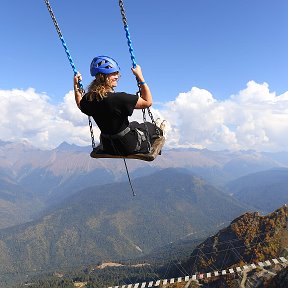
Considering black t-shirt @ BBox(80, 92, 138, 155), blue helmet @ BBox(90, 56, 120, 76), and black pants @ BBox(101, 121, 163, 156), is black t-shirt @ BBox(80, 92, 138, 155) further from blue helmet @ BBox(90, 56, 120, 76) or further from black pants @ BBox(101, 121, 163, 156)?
blue helmet @ BBox(90, 56, 120, 76)

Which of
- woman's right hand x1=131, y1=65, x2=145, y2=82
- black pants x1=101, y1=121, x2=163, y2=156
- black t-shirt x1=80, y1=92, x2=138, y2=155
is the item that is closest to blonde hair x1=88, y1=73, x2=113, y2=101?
black t-shirt x1=80, y1=92, x2=138, y2=155

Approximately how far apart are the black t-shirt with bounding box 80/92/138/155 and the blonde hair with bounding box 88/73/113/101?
4.2 inches

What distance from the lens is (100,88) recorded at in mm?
8938

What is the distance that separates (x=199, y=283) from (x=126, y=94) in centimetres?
13784

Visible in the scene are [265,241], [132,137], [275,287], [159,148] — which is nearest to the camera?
[132,137]

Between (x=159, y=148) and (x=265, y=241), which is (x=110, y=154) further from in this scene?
(x=265, y=241)

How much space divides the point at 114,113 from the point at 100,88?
0.76 meters

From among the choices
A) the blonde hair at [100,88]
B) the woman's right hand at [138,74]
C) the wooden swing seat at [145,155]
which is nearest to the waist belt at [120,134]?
the wooden swing seat at [145,155]

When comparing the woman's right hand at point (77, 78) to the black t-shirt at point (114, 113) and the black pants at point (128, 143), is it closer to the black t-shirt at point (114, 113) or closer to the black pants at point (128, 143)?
the black t-shirt at point (114, 113)

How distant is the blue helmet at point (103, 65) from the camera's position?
8.85m

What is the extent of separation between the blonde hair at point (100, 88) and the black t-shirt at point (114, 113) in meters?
0.11

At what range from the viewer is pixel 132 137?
411 inches

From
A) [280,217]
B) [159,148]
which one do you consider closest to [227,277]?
[280,217]

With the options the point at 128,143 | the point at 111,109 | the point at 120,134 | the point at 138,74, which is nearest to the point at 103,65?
the point at 138,74
